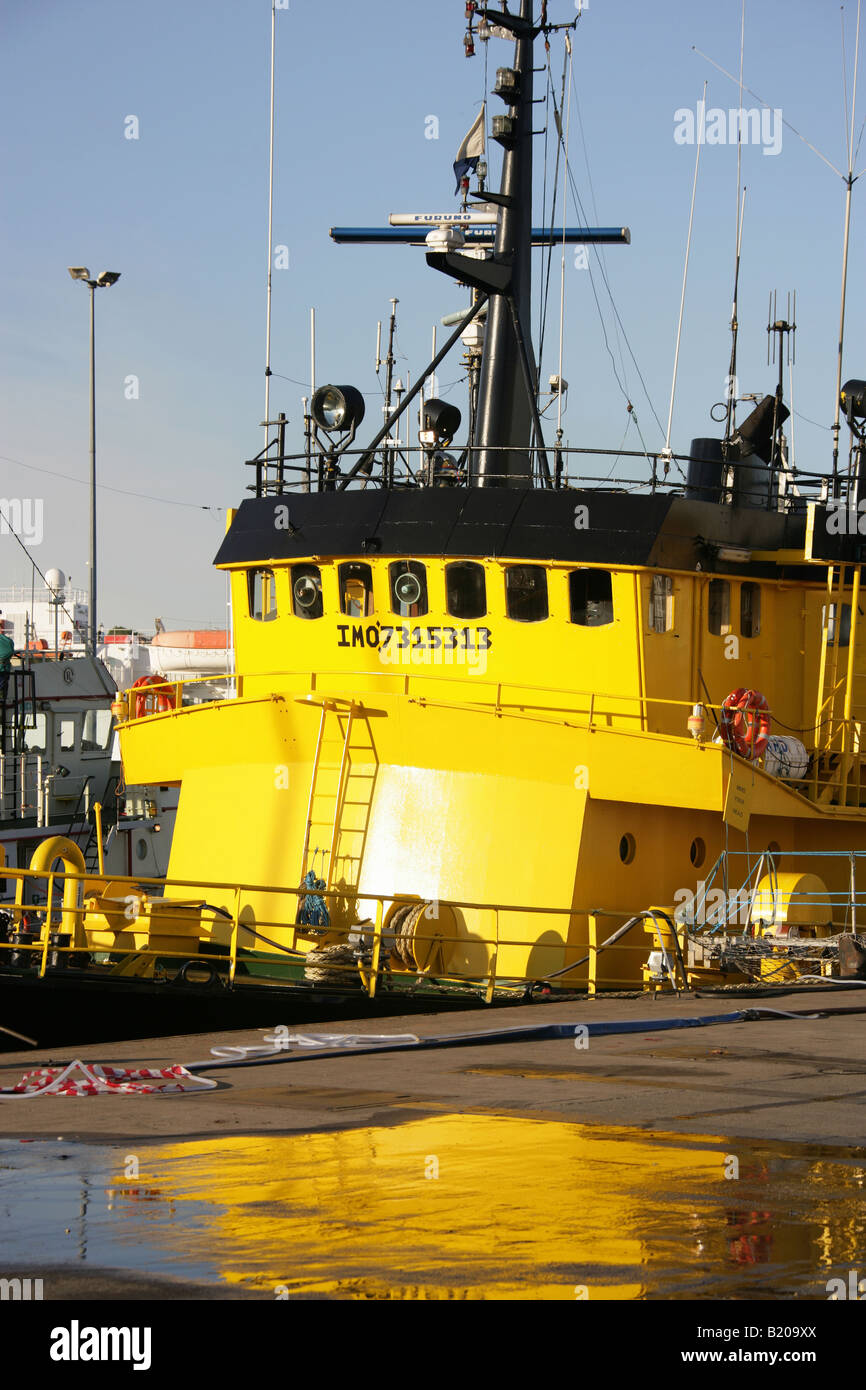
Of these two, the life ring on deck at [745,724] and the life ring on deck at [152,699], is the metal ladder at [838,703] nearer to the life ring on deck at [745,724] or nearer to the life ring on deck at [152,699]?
the life ring on deck at [745,724]

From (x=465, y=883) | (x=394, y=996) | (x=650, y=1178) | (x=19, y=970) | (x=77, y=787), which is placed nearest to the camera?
(x=650, y=1178)

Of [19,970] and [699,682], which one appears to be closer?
[19,970]

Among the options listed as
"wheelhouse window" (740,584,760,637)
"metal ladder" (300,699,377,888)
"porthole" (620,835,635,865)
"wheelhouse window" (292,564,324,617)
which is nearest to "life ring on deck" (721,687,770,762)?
"porthole" (620,835,635,865)

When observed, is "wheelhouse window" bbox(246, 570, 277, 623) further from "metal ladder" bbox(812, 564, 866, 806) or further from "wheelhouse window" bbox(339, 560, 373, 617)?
"metal ladder" bbox(812, 564, 866, 806)

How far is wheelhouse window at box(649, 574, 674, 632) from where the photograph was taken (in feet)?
56.1

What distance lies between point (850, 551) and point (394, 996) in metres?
8.40

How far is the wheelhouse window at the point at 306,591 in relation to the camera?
731 inches

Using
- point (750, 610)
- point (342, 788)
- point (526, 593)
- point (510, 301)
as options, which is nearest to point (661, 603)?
point (526, 593)

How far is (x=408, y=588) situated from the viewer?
17.9m

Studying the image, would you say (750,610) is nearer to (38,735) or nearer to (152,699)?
(152,699)

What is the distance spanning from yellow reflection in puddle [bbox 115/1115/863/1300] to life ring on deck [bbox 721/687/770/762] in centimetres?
893

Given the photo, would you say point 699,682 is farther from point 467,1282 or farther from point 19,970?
point 467,1282
